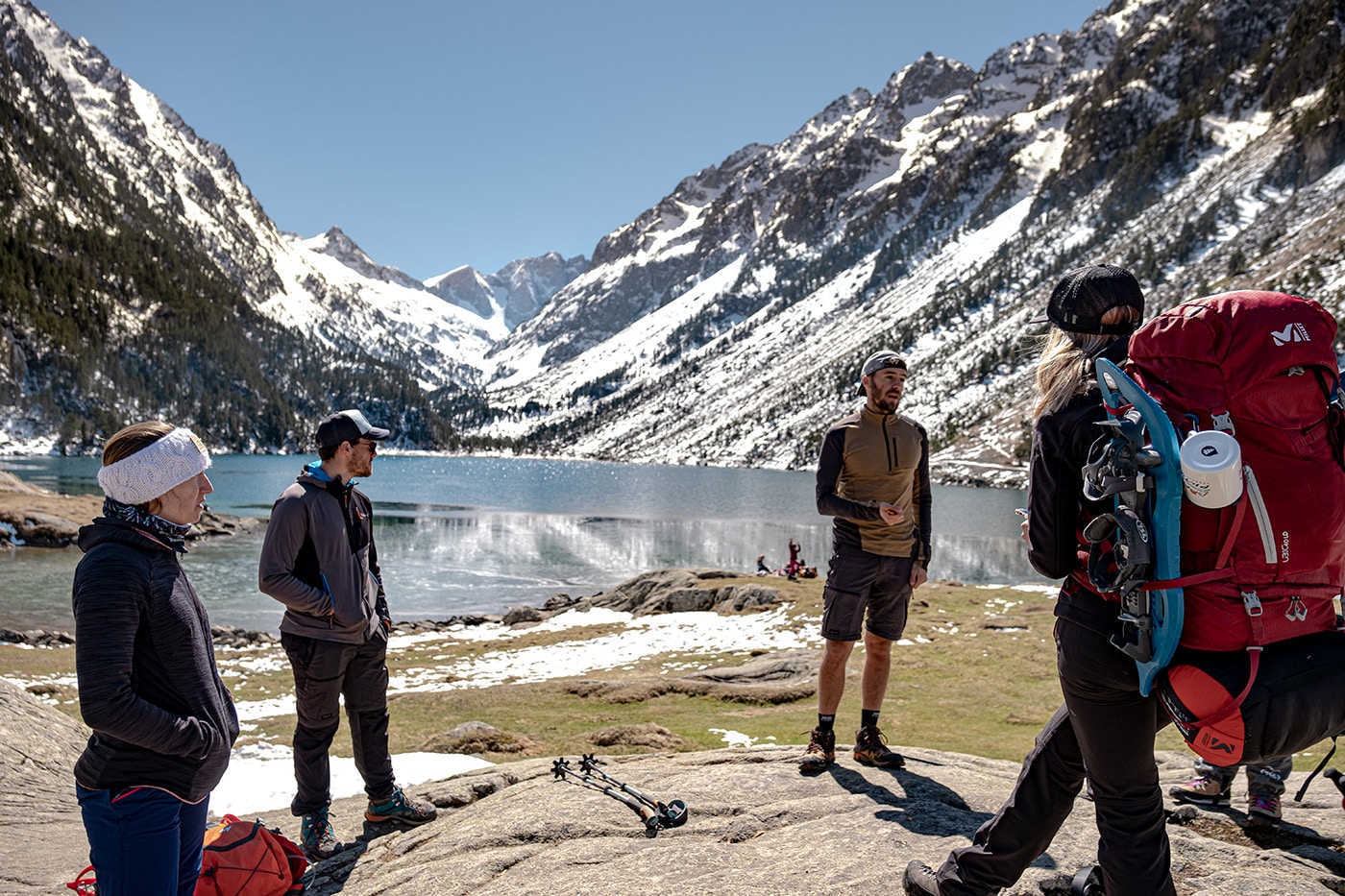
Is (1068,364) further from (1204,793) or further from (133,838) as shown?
(133,838)

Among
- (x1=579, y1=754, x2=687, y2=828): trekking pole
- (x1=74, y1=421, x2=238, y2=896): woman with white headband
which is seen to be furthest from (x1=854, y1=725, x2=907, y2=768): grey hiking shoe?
(x1=74, y1=421, x2=238, y2=896): woman with white headband

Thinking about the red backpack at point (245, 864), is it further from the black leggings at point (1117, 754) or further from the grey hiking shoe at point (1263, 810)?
the grey hiking shoe at point (1263, 810)

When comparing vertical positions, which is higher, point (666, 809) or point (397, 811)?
point (666, 809)

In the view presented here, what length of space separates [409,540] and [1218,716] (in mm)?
62395

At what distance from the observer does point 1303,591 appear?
2.99 m

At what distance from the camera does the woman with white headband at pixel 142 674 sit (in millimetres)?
3607

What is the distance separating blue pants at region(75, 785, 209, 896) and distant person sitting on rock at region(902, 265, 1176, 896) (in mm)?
4107

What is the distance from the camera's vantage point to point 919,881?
427 cm

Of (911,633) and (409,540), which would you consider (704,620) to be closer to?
(911,633)

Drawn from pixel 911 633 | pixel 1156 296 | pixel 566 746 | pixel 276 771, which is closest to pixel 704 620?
pixel 911 633

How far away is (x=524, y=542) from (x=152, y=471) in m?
60.1

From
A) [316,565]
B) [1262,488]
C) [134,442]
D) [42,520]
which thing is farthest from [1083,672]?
[42,520]

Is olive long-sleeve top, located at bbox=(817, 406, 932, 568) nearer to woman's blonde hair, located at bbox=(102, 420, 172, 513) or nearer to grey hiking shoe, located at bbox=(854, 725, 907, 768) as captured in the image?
grey hiking shoe, located at bbox=(854, 725, 907, 768)

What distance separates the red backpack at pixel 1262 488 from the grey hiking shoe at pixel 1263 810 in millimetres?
3411
